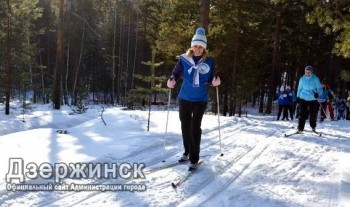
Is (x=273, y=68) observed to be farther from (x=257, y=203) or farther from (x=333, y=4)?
(x=257, y=203)

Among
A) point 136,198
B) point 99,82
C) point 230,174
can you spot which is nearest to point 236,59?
point 230,174

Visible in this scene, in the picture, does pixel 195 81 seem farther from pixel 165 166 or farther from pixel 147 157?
pixel 147 157

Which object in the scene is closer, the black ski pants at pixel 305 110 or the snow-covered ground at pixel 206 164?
the snow-covered ground at pixel 206 164

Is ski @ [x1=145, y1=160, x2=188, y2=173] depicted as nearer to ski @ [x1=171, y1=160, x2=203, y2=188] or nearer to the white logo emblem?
ski @ [x1=171, y1=160, x2=203, y2=188]

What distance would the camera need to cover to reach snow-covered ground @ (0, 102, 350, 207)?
500 cm

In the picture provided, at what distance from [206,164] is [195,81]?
158 centimetres

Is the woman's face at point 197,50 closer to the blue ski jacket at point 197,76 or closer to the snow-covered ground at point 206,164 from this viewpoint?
the blue ski jacket at point 197,76

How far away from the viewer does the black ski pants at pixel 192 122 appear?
642 centimetres

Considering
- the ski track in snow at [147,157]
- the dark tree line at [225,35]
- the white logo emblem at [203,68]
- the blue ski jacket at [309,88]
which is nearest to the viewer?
the ski track in snow at [147,157]

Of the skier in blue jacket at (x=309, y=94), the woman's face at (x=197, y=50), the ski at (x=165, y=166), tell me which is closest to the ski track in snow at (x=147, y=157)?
the ski at (x=165, y=166)

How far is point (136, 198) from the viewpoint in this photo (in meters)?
5.00

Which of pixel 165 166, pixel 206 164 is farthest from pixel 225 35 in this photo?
pixel 165 166

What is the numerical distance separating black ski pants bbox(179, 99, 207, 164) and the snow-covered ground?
36cm

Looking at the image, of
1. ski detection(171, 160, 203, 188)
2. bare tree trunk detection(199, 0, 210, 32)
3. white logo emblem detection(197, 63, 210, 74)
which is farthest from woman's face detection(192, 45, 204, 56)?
bare tree trunk detection(199, 0, 210, 32)
